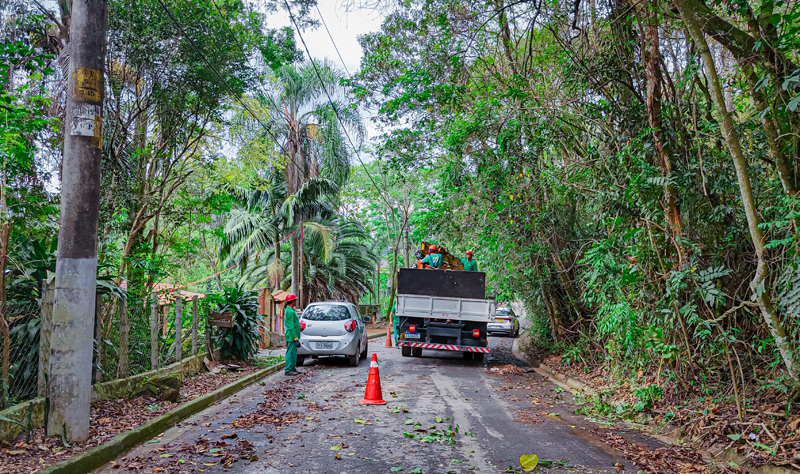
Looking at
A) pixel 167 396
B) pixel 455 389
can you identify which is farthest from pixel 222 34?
pixel 455 389

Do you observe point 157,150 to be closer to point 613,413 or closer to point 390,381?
point 390,381

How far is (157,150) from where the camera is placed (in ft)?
38.3

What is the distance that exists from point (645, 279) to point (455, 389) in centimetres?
436

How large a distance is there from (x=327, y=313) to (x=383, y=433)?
762 centimetres

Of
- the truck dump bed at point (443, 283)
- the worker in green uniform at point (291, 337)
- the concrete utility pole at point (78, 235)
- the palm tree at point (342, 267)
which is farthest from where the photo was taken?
the palm tree at point (342, 267)

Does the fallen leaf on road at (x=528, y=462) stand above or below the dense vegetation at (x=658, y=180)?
below

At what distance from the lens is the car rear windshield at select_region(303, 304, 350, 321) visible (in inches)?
561

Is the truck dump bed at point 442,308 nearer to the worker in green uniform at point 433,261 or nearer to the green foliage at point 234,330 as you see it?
the worker in green uniform at point 433,261

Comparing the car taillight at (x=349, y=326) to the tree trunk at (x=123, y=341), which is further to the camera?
the car taillight at (x=349, y=326)

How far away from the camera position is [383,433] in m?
6.98

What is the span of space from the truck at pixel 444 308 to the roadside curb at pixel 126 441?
6.91 meters

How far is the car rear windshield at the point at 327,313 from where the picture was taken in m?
14.2

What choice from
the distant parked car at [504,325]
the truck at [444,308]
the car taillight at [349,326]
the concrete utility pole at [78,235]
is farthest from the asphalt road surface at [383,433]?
the distant parked car at [504,325]

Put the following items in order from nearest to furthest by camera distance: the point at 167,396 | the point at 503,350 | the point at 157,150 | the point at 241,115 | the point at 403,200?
the point at 167,396
the point at 157,150
the point at 241,115
the point at 503,350
the point at 403,200
